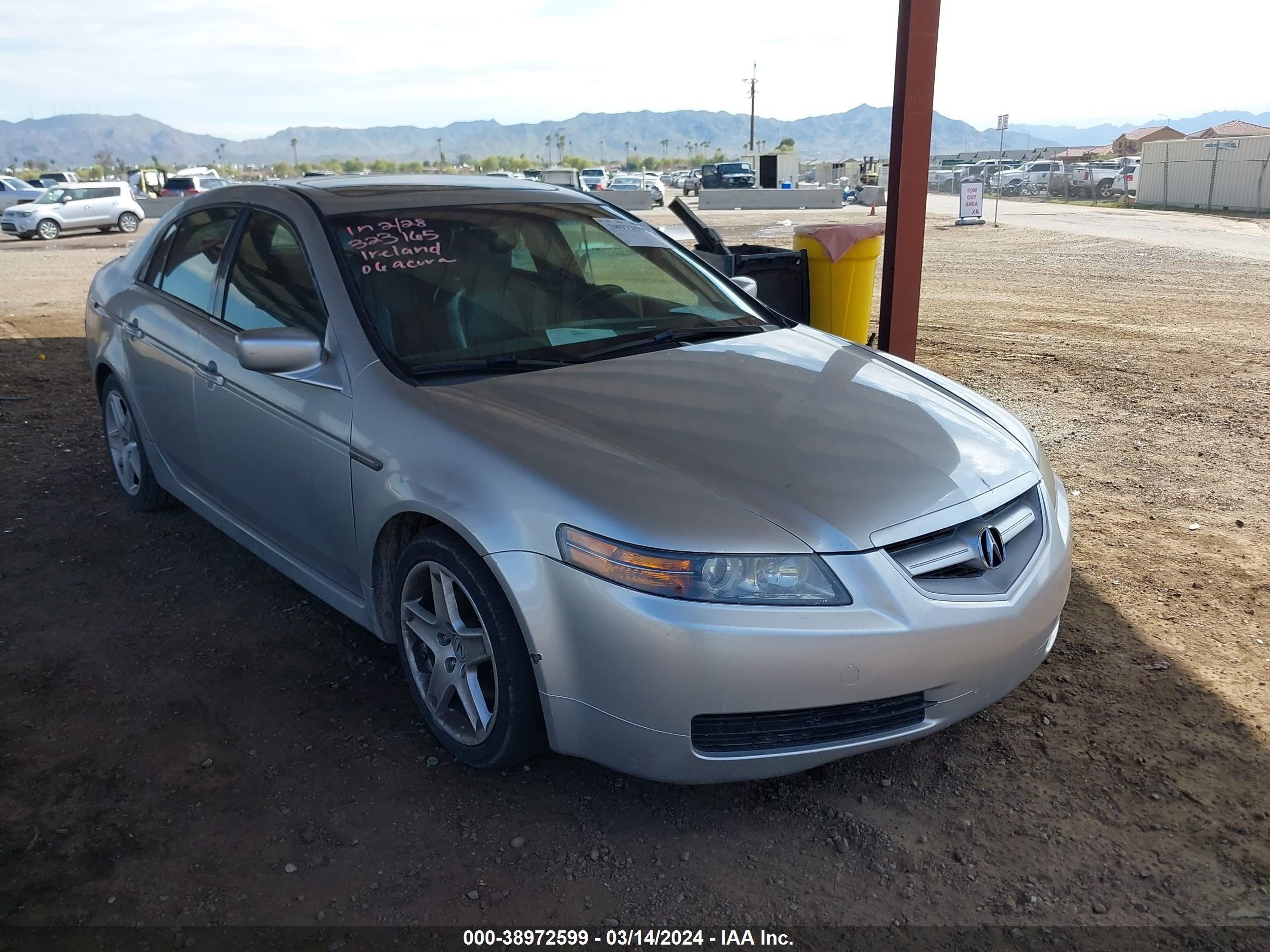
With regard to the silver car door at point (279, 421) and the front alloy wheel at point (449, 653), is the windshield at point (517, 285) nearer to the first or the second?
the silver car door at point (279, 421)

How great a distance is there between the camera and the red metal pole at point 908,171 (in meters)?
6.01

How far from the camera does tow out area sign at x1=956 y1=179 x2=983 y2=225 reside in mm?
25578

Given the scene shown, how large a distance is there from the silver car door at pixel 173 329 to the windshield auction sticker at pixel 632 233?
146 centimetres

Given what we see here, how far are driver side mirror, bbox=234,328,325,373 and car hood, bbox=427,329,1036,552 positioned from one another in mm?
420

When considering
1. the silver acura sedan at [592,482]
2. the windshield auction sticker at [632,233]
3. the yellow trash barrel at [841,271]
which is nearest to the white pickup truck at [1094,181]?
A: the yellow trash barrel at [841,271]

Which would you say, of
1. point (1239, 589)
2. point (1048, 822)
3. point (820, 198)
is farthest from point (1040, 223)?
point (1048, 822)

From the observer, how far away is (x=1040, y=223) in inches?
1019

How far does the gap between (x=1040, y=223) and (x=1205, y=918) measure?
26.5m

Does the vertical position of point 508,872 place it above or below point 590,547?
below

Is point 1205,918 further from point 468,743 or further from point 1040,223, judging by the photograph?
point 1040,223

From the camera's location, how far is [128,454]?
4.76m

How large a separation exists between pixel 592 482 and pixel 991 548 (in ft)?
3.48

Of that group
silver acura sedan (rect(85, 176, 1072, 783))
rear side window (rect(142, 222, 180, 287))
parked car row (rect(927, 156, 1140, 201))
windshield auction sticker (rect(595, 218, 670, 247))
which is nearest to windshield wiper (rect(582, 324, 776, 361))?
silver acura sedan (rect(85, 176, 1072, 783))

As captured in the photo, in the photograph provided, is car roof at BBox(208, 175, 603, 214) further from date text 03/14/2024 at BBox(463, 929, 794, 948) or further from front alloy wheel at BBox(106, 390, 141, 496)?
date text 03/14/2024 at BBox(463, 929, 794, 948)
